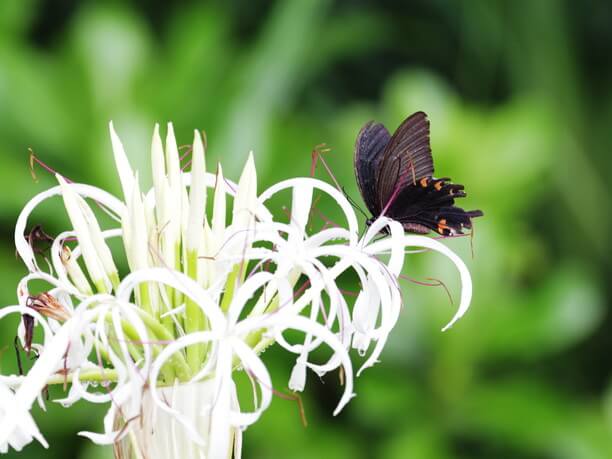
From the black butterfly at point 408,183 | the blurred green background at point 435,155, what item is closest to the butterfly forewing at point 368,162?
the black butterfly at point 408,183

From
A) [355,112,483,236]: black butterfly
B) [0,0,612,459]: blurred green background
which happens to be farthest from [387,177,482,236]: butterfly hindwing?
[0,0,612,459]: blurred green background

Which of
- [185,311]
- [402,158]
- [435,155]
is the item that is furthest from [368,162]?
[435,155]

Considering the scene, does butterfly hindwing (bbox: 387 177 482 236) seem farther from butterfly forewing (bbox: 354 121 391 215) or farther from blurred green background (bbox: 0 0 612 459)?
blurred green background (bbox: 0 0 612 459)

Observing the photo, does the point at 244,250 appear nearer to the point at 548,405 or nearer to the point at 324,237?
the point at 324,237

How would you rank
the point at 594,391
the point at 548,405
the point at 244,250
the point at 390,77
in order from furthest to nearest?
the point at 390,77 < the point at 594,391 < the point at 548,405 < the point at 244,250

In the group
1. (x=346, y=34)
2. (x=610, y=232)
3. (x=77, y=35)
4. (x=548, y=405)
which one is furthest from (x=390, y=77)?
(x=548, y=405)

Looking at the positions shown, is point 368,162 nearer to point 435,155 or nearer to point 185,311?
point 185,311
